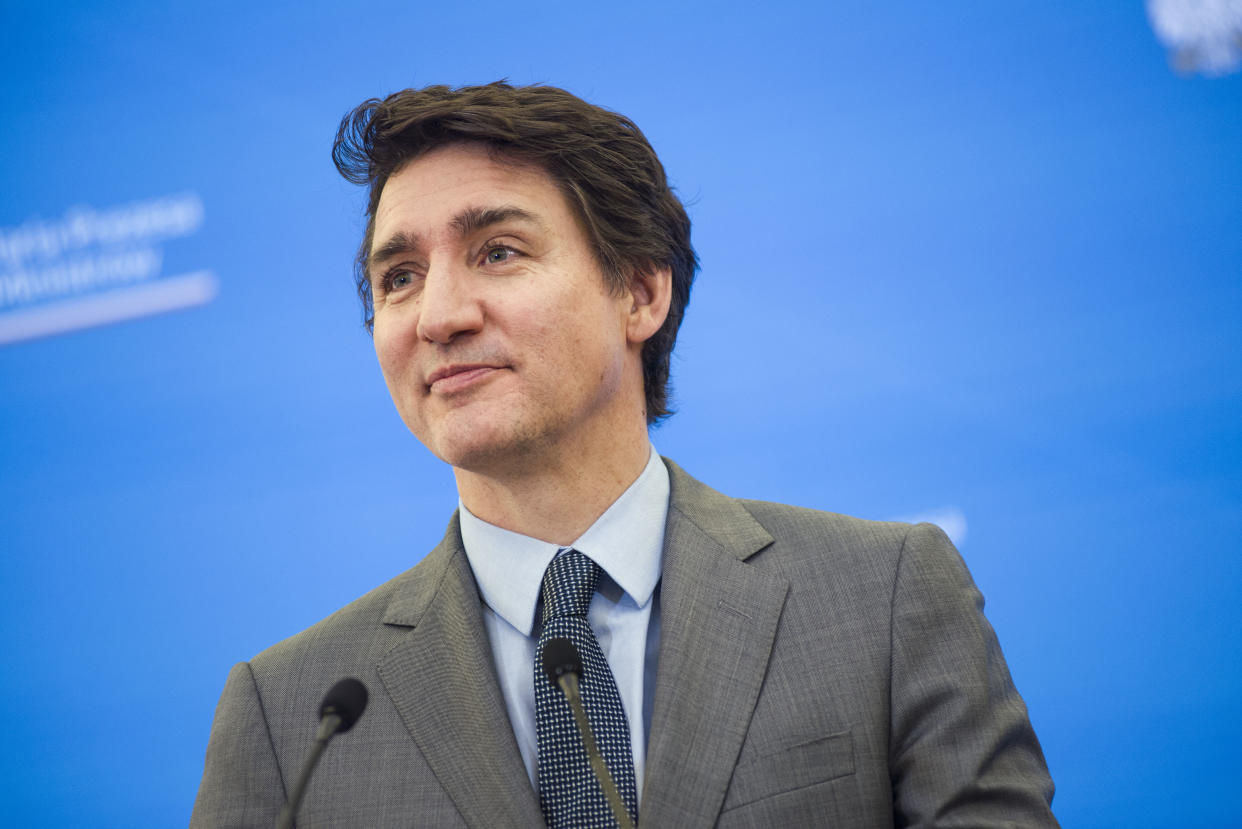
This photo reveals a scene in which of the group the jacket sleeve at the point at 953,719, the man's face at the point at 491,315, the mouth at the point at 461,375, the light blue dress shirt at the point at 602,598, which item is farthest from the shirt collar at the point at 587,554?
the jacket sleeve at the point at 953,719

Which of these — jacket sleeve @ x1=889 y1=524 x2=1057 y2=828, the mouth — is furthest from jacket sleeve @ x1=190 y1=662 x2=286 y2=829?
jacket sleeve @ x1=889 y1=524 x2=1057 y2=828

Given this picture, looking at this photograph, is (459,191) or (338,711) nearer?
(338,711)

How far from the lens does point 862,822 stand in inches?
57.3

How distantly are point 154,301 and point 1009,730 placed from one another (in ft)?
7.39

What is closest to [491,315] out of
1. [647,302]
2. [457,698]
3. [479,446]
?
[479,446]

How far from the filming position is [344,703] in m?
1.21

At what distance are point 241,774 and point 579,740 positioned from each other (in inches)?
20.8

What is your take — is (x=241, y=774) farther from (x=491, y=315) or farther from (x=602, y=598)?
(x=491, y=315)

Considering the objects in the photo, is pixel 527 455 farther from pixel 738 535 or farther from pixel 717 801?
pixel 717 801

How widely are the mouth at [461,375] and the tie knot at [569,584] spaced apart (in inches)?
12.5

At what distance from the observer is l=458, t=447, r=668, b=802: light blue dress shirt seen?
1.62 meters

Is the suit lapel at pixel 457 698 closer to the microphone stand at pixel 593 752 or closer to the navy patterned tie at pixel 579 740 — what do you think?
the navy patterned tie at pixel 579 740

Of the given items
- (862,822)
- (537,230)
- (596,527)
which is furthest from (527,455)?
(862,822)

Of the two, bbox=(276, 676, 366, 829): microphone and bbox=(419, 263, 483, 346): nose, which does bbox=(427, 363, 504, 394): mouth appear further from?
bbox=(276, 676, 366, 829): microphone
